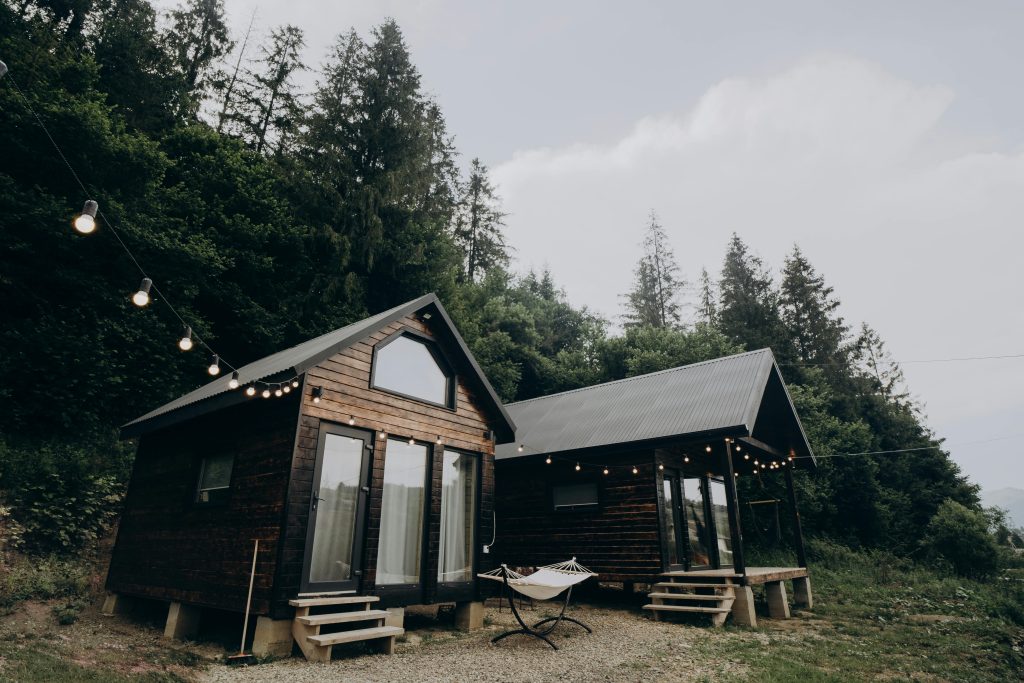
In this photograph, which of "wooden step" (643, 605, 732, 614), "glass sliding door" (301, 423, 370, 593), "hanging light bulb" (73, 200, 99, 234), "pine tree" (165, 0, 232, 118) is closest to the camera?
"hanging light bulb" (73, 200, 99, 234)

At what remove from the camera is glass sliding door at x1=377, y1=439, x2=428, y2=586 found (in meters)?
6.81

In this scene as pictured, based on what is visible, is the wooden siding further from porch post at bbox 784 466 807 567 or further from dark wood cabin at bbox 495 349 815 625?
porch post at bbox 784 466 807 567

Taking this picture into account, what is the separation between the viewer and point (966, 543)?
48.8ft

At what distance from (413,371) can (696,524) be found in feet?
20.3

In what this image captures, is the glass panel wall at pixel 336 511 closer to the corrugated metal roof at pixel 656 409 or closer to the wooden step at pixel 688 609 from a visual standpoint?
the corrugated metal roof at pixel 656 409

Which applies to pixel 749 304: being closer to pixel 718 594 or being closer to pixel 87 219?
pixel 718 594

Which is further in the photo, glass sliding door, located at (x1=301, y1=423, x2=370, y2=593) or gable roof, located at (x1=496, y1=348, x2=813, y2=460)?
gable roof, located at (x1=496, y1=348, x2=813, y2=460)

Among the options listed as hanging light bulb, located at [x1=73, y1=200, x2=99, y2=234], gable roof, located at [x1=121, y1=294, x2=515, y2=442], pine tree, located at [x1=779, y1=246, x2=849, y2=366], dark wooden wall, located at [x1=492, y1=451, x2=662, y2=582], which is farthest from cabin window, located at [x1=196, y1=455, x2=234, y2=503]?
pine tree, located at [x1=779, y1=246, x2=849, y2=366]

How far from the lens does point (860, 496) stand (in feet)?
64.4

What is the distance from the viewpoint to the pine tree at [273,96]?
1964cm

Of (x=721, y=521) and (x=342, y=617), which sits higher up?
(x=721, y=521)

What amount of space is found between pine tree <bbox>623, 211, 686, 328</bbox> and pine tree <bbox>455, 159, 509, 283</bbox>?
9.32 m

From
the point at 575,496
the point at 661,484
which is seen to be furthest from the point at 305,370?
the point at 661,484

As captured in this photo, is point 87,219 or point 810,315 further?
point 810,315
